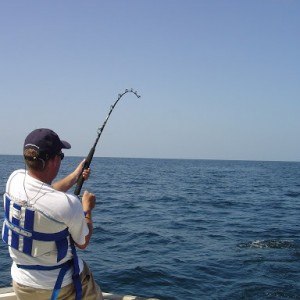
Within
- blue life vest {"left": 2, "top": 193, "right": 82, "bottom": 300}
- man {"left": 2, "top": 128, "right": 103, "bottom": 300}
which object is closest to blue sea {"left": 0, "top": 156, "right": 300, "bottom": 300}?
man {"left": 2, "top": 128, "right": 103, "bottom": 300}

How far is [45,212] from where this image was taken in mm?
3002

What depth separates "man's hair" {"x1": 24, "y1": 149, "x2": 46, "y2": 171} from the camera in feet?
10.2

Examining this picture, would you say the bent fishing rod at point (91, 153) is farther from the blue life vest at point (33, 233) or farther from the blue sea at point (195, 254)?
the blue sea at point (195, 254)

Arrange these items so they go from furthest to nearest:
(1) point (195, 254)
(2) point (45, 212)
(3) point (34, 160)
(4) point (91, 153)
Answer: (1) point (195, 254)
(4) point (91, 153)
(3) point (34, 160)
(2) point (45, 212)

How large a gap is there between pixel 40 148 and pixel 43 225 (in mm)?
580

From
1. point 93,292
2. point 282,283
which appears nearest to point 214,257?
point 282,283

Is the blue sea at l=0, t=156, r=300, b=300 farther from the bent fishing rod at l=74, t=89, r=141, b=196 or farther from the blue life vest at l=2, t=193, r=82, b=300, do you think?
the blue life vest at l=2, t=193, r=82, b=300

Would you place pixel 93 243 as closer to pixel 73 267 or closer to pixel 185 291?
pixel 185 291

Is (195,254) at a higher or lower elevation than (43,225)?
lower

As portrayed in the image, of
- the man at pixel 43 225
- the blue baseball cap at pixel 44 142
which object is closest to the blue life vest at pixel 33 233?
the man at pixel 43 225

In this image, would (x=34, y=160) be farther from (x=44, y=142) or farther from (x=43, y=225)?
(x=43, y=225)

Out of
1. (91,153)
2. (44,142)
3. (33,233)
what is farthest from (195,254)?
(44,142)

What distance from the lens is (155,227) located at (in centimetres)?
1548

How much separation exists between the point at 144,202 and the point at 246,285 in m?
14.8
